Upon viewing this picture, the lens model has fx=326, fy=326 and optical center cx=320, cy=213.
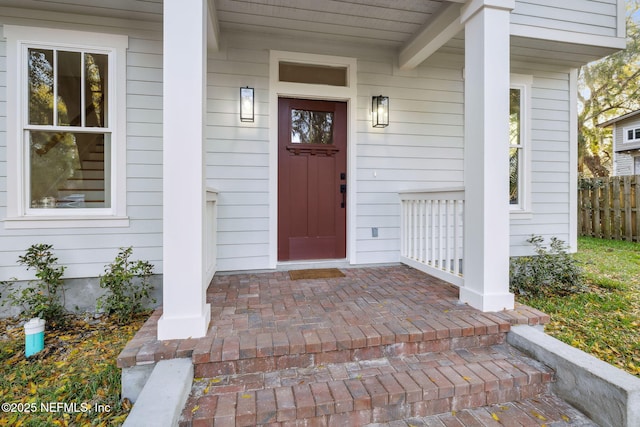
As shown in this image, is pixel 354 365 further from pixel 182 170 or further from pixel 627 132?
pixel 627 132

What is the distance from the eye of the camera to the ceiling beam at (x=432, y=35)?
2.91 metres

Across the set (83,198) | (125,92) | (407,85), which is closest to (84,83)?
(125,92)

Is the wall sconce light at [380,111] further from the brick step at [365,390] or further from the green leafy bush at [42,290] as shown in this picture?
the green leafy bush at [42,290]

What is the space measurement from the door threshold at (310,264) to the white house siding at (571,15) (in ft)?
10.5

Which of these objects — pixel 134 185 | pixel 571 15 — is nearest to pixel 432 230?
pixel 571 15

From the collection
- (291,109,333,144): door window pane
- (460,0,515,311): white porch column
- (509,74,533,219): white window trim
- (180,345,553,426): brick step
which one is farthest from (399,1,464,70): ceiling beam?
(180,345,553,426): brick step

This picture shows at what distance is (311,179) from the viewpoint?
12.7 ft

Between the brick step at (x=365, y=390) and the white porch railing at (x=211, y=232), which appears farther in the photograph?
the white porch railing at (x=211, y=232)

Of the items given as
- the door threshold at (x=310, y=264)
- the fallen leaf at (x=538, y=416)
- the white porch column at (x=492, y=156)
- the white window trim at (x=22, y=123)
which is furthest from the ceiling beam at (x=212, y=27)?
the fallen leaf at (x=538, y=416)

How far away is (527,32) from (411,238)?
2.52 m

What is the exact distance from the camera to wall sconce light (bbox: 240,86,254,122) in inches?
137

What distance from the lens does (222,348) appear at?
1.84m

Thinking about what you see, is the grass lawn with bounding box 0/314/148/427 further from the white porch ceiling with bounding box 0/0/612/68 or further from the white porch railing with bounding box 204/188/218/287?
the white porch ceiling with bounding box 0/0/612/68

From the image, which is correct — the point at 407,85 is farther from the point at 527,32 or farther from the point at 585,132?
the point at 585,132
